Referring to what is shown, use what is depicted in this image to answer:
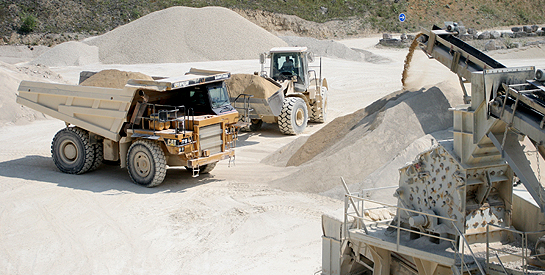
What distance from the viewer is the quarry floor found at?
8.29 m

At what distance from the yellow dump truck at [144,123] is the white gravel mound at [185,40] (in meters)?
19.4

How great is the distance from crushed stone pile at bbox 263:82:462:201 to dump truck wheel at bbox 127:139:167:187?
7.95 feet

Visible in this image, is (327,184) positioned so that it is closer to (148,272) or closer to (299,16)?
(148,272)

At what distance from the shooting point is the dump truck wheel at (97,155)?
41.3ft

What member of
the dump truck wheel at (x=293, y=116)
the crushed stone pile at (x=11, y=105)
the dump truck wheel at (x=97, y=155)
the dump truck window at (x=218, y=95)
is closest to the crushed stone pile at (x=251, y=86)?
the dump truck wheel at (x=293, y=116)

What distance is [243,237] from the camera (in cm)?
904

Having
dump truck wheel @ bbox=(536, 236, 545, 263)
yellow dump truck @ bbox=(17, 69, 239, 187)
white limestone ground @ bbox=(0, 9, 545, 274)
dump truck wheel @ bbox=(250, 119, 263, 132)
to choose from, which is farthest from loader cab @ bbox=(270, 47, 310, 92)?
dump truck wheel @ bbox=(536, 236, 545, 263)

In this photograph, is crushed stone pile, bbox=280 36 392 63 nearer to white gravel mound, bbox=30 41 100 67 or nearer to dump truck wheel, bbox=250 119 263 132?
white gravel mound, bbox=30 41 100 67

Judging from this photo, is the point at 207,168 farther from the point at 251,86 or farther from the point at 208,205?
the point at 251,86

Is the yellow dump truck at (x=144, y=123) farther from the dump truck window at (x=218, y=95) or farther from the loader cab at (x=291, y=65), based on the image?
the loader cab at (x=291, y=65)

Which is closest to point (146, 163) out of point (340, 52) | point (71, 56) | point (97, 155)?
point (97, 155)

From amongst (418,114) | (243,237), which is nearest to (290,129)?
(418,114)

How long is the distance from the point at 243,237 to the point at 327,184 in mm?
2491

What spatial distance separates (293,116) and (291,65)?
2.05m
